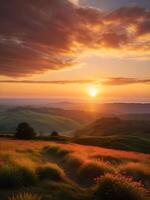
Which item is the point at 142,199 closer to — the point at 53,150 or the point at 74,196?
the point at 74,196

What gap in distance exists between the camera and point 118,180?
12.4 metres

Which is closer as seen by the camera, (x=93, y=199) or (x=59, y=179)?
(x=93, y=199)

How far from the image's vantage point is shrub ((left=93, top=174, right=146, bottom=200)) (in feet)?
38.0

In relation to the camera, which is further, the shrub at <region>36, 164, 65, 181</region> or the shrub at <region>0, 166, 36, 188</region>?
the shrub at <region>36, 164, 65, 181</region>

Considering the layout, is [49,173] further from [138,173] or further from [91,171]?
[138,173]

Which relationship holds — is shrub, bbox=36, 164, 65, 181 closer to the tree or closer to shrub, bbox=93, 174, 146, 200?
shrub, bbox=93, 174, 146, 200

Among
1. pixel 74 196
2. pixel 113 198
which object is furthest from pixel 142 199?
pixel 74 196

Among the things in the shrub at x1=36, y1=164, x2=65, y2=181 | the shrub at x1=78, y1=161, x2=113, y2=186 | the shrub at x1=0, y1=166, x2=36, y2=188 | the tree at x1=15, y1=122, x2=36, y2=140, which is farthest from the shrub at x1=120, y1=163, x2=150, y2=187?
the tree at x1=15, y1=122, x2=36, y2=140

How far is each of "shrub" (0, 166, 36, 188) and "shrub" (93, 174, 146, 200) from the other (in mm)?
3417

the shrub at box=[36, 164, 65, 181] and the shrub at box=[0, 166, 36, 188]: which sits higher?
the shrub at box=[0, 166, 36, 188]

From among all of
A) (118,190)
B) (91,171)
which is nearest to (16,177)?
(118,190)

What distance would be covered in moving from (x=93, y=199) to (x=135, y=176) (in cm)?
623

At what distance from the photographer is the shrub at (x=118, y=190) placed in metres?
11.6

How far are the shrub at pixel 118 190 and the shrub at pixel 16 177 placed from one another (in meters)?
3.42
